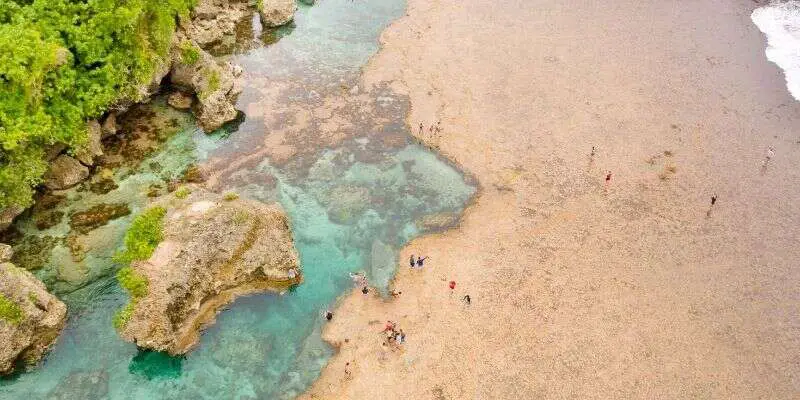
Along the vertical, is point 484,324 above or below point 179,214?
below

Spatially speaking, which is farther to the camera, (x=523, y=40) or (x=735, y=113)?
(x=523, y=40)

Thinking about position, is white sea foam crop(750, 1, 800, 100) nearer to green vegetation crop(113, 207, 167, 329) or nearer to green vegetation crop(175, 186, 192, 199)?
green vegetation crop(175, 186, 192, 199)

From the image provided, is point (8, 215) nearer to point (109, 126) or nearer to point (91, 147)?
point (91, 147)

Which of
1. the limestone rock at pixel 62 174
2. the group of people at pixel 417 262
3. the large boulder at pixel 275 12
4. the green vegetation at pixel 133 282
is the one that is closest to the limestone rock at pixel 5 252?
the limestone rock at pixel 62 174

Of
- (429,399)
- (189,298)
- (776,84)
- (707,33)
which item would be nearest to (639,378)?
(429,399)

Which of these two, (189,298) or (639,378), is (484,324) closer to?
(639,378)

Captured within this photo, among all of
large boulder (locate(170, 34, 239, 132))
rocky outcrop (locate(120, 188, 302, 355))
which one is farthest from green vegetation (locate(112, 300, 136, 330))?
large boulder (locate(170, 34, 239, 132))

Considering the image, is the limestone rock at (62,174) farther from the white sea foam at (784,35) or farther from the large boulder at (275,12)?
the white sea foam at (784,35)
